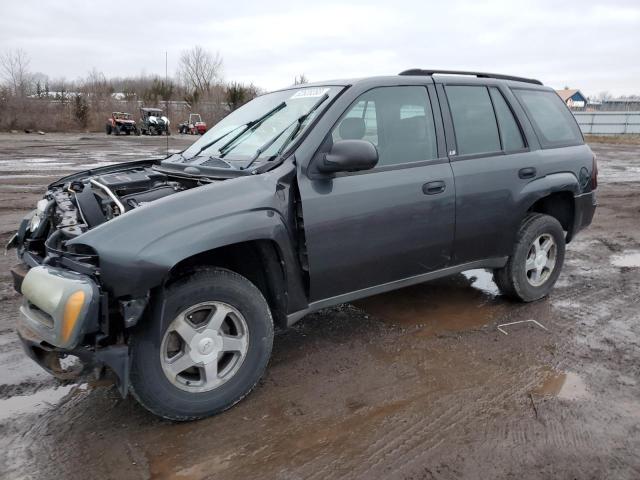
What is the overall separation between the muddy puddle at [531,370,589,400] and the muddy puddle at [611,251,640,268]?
316cm

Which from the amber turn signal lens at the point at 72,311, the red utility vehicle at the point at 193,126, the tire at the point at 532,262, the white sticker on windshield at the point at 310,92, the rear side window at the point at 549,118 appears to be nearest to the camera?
the amber turn signal lens at the point at 72,311

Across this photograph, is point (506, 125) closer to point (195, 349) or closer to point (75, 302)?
point (195, 349)

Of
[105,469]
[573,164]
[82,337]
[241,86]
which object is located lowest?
[105,469]

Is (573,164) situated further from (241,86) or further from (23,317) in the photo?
(241,86)

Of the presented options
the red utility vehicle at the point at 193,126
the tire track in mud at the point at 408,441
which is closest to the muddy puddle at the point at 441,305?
the tire track in mud at the point at 408,441

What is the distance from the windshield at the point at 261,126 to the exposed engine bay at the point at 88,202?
0.36m

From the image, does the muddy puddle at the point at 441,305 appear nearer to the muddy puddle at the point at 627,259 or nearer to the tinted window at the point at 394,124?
the tinted window at the point at 394,124

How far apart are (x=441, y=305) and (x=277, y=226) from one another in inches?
88.5

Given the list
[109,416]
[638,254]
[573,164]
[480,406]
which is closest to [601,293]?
[573,164]

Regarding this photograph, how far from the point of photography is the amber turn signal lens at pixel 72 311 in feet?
7.83

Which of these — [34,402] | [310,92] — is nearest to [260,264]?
[310,92]

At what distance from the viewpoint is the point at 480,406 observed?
3035mm

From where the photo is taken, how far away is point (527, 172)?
4285 millimetres

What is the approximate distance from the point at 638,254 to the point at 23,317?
6.69 meters
